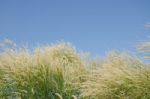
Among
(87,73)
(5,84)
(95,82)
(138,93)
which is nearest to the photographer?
(138,93)

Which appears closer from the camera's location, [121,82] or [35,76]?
[121,82]

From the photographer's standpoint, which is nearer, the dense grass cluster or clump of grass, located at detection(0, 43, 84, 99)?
the dense grass cluster

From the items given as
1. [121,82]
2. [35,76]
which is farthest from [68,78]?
[121,82]

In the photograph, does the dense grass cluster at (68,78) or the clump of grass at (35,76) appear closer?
the dense grass cluster at (68,78)

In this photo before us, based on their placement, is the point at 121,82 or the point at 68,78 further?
the point at 68,78

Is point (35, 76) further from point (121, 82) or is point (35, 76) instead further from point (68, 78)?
point (121, 82)

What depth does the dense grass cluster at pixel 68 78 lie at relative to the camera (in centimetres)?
597

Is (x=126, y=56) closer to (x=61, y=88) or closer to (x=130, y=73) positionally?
(x=130, y=73)

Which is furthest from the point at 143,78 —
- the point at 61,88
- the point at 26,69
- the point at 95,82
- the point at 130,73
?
the point at 26,69

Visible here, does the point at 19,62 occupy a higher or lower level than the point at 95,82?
higher

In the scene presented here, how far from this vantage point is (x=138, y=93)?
19.0 ft

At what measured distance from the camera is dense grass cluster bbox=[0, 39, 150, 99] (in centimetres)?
597

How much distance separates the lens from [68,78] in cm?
695

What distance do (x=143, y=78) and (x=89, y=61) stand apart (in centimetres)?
221
